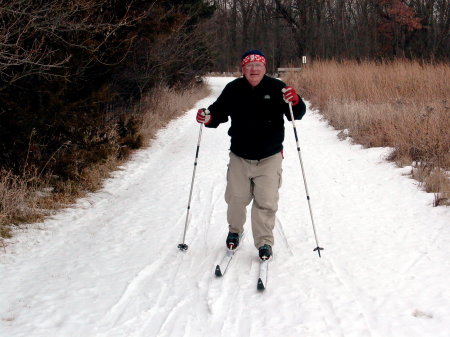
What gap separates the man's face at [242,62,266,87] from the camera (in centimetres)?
410

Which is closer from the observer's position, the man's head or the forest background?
Answer: the man's head

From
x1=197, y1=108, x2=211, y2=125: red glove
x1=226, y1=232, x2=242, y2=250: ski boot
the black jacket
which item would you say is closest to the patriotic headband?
the black jacket

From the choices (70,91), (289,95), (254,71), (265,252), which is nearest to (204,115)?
(254,71)

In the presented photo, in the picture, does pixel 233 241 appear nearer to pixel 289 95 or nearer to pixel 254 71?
pixel 289 95

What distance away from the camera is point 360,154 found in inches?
340

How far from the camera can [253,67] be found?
13.4 ft

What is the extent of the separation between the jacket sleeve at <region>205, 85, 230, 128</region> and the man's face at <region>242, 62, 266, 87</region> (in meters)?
0.27

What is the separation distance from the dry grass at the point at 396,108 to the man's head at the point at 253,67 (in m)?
2.97

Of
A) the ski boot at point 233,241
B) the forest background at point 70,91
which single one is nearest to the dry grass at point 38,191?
the forest background at point 70,91

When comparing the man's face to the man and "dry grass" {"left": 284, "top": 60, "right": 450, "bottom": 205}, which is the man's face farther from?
"dry grass" {"left": 284, "top": 60, "right": 450, "bottom": 205}

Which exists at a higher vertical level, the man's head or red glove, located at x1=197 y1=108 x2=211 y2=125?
the man's head

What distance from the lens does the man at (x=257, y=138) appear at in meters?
4.15

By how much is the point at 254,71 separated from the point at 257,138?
0.62 metres

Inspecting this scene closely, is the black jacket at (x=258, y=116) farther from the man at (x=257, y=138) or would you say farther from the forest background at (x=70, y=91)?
the forest background at (x=70, y=91)
